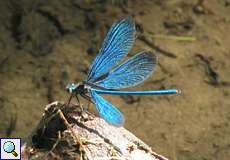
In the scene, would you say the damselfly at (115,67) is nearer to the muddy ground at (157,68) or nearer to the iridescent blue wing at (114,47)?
the iridescent blue wing at (114,47)

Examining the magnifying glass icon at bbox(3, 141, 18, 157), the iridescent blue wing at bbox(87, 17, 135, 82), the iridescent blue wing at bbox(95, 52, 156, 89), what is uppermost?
the iridescent blue wing at bbox(87, 17, 135, 82)

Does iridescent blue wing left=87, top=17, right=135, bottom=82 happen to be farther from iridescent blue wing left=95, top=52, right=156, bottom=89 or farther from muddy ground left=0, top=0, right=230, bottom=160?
muddy ground left=0, top=0, right=230, bottom=160

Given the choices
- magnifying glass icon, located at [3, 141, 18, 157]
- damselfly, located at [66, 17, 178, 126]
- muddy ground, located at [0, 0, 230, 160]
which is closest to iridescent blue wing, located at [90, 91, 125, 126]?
damselfly, located at [66, 17, 178, 126]

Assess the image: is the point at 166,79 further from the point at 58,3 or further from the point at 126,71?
the point at 126,71

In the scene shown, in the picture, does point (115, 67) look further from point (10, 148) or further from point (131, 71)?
point (10, 148)

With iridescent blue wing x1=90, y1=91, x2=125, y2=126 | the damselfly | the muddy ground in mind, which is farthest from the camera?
the muddy ground

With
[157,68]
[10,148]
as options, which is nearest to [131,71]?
[10,148]

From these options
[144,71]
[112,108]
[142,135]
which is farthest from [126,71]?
[142,135]
